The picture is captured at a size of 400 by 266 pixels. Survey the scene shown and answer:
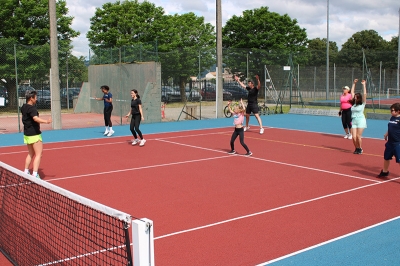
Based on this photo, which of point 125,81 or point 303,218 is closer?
point 303,218

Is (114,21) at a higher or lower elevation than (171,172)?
higher

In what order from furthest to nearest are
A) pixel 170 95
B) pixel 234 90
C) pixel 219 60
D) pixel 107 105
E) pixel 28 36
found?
pixel 28 36, pixel 234 90, pixel 170 95, pixel 219 60, pixel 107 105

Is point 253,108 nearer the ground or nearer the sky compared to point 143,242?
nearer the sky

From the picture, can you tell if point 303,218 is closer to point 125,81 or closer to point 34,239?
point 34,239

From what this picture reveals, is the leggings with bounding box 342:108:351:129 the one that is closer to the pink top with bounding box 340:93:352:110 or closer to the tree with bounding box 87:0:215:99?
the pink top with bounding box 340:93:352:110

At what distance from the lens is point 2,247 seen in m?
6.25

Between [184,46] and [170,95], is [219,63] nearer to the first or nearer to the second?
[170,95]

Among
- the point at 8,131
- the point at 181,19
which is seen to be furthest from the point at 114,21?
the point at 8,131

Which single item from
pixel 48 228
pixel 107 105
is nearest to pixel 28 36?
pixel 107 105

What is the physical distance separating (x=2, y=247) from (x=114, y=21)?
3779cm

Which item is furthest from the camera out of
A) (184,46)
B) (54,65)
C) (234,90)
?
(184,46)

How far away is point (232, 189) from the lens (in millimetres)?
9367

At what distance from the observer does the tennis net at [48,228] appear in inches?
214

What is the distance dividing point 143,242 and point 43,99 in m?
27.9
